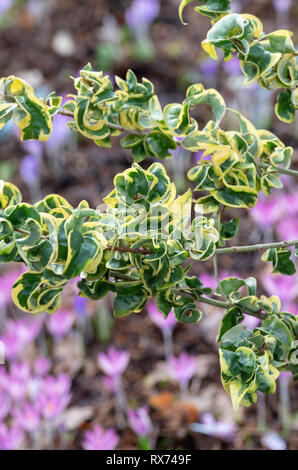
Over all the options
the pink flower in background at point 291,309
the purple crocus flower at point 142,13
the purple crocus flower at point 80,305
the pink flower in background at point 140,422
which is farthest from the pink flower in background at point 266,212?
the purple crocus flower at point 142,13

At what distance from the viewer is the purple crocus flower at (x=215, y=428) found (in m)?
1.53

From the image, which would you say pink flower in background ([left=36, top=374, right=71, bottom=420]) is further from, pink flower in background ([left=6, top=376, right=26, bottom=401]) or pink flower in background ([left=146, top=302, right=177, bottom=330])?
pink flower in background ([left=146, top=302, right=177, bottom=330])

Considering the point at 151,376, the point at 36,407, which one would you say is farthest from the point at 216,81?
the point at 36,407

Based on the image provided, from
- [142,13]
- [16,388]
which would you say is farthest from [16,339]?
[142,13]

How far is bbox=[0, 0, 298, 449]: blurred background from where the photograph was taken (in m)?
1.57

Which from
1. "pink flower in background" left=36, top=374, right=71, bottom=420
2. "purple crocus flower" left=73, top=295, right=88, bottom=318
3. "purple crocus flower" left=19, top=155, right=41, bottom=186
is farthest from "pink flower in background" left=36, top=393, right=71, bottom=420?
"purple crocus flower" left=19, top=155, right=41, bottom=186

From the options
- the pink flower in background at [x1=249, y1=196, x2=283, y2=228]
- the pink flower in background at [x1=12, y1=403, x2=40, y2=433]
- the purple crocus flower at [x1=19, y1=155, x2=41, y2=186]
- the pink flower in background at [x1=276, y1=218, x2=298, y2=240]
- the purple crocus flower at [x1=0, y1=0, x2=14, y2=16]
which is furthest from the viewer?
the purple crocus flower at [x1=0, y1=0, x2=14, y2=16]

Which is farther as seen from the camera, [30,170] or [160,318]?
[30,170]

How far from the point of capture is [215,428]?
153 cm

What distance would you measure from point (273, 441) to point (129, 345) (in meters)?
0.58

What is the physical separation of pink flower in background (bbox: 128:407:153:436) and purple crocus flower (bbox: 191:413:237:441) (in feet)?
0.41

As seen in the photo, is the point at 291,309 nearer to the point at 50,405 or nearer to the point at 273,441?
the point at 273,441

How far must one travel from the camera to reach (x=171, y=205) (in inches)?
32.0

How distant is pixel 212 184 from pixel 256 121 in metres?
1.81
